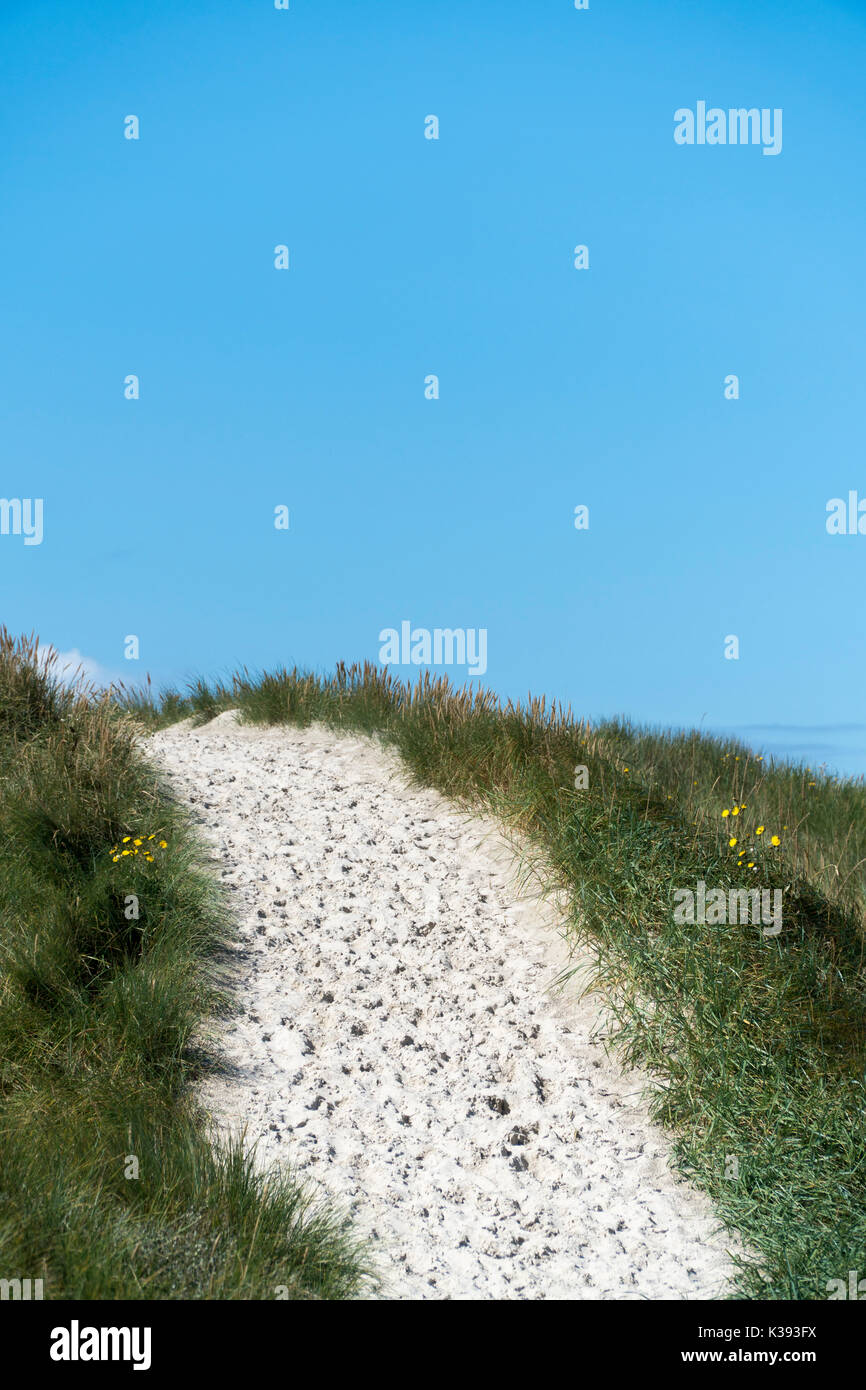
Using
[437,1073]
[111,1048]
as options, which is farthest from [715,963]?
[111,1048]

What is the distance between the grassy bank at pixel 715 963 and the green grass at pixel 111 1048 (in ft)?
6.83

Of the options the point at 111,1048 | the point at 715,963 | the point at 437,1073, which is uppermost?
the point at 715,963

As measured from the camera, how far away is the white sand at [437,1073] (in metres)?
5.03

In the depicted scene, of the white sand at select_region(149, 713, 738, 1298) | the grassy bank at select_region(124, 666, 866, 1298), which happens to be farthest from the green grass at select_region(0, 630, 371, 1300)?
the grassy bank at select_region(124, 666, 866, 1298)

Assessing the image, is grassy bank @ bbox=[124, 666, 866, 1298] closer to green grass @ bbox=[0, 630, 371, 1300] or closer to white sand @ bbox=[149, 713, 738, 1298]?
white sand @ bbox=[149, 713, 738, 1298]

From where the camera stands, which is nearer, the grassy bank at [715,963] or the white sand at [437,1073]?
the white sand at [437,1073]

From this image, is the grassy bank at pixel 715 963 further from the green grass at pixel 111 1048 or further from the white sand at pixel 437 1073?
the green grass at pixel 111 1048

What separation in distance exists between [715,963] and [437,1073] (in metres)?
1.85

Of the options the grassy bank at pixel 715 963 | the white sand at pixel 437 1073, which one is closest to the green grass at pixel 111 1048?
the white sand at pixel 437 1073

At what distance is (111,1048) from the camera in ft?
18.9

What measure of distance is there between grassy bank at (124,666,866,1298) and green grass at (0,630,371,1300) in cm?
208

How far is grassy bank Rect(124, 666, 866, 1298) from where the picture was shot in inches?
204

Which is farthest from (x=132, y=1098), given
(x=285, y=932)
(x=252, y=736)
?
(x=252, y=736)

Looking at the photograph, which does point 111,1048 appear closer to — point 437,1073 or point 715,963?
point 437,1073
